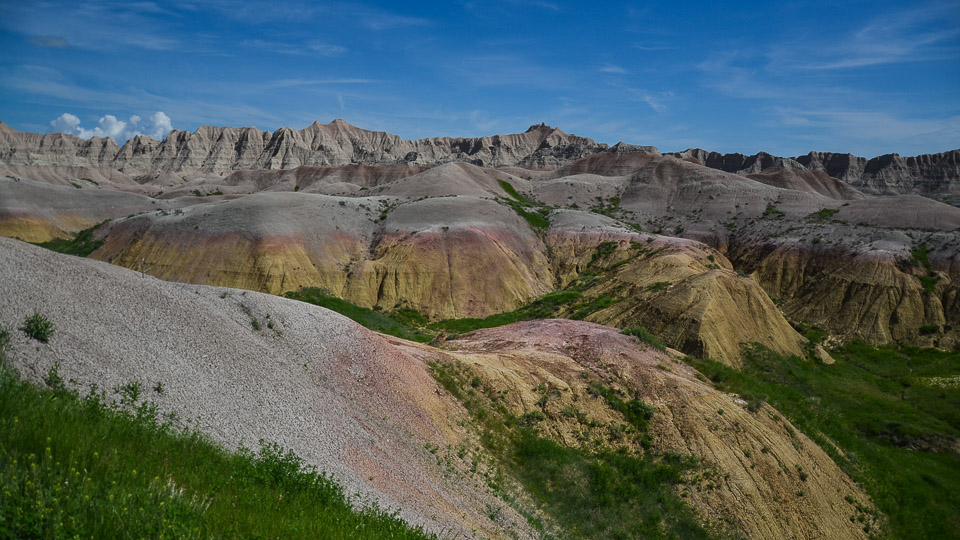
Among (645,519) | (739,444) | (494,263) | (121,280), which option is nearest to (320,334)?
(121,280)

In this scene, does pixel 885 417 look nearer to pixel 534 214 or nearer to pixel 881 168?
pixel 534 214

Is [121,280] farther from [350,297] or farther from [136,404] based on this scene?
[350,297]

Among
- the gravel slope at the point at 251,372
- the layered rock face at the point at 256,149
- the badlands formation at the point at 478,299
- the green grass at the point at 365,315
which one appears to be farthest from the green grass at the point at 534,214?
the layered rock face at the point at 256,149

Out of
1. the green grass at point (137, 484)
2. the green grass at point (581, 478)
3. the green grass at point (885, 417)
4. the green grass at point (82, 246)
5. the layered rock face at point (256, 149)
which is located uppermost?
the layered rock face at point (256, 149)

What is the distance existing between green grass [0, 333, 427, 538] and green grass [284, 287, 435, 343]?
27.6 meters

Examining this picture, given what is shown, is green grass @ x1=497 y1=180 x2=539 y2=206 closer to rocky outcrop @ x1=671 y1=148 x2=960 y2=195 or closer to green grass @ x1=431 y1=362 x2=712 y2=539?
rocky outcrop @ x1=671 y1=148 x2=960 y2=195

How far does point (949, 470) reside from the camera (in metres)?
21.9

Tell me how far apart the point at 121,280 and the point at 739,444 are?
64.1 feet

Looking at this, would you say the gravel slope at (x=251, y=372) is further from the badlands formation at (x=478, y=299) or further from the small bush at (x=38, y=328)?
the small bush at (x=38, y=328)

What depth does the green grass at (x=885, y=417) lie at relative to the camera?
61.1 feet

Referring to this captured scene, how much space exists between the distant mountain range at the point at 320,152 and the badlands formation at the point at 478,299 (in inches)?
1913

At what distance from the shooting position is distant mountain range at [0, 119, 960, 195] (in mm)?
156125

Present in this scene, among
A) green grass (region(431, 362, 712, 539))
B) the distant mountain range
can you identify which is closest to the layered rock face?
the distant mountain range

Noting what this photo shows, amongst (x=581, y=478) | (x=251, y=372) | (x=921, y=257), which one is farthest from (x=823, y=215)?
(x=251, y=372)
